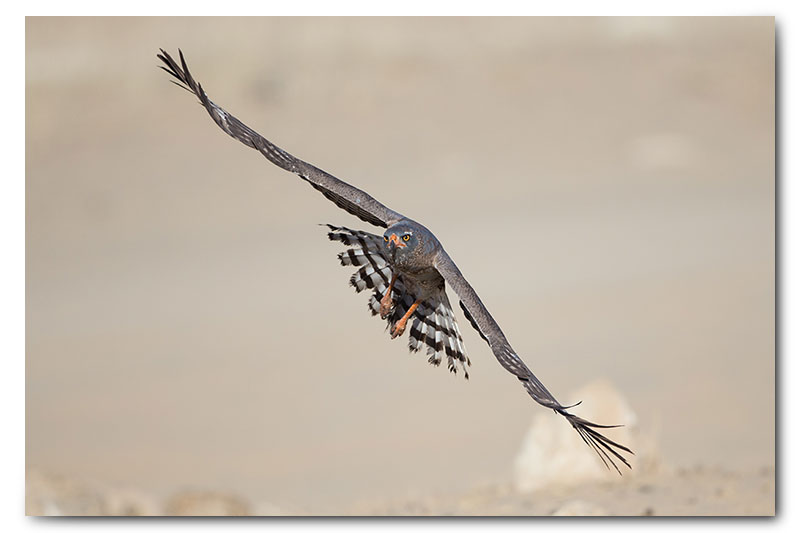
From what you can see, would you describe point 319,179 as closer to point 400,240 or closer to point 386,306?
point 400,240

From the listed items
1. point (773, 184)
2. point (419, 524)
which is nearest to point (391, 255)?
point (419, 524)

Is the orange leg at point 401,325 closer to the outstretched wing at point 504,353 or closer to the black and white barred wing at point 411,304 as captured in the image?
the black and white barred wing at point 411,304

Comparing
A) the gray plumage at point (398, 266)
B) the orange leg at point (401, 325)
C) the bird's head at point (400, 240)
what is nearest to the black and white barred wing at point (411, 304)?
the gray plumage at point (398, 266)

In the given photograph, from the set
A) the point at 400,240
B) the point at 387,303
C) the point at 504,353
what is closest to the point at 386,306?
the point at 387,303

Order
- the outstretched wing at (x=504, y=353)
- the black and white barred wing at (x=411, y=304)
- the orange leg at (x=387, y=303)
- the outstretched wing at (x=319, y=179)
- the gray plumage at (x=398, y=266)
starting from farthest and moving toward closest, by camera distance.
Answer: the black and white barred wing at (x=411, y=304)
the orange leg at (x=387, y=303)
the outstretched wing at (x=319, y=179)
the gray plumage at (x=398, y=266)
the outstretched wing at (x=504, y=353)

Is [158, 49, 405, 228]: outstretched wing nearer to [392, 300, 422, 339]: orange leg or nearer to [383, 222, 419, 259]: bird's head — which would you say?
[383, 222, 419, 259]: bird's head

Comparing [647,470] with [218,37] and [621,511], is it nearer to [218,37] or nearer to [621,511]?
[621,511]
